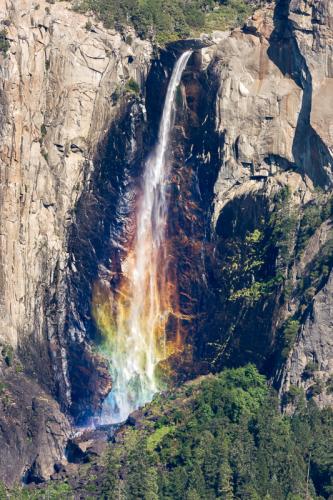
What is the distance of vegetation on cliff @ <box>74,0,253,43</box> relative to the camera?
10494cm

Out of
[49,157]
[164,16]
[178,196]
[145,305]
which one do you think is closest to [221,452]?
[145,305]

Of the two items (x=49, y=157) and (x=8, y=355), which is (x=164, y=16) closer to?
(x=49, y=157)

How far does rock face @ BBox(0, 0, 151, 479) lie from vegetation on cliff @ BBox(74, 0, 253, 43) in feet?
2.31

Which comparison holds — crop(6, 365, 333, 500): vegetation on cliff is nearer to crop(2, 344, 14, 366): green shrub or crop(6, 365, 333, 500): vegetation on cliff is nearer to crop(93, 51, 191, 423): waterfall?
crop(93, 51, 191, 423): waterfall

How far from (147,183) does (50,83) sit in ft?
17.8

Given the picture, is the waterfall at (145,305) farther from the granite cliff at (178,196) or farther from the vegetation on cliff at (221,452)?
the vegetation on cliff at (221,452)

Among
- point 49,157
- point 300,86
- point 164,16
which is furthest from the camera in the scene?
point 164,16

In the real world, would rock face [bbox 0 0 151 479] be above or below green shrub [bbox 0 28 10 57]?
below

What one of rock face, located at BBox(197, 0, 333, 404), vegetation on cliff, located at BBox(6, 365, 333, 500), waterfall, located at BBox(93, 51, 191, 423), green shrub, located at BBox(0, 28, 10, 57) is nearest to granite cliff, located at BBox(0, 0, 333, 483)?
rock face, located at BBox(197, 0, 333, 404)

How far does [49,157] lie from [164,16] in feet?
23.8

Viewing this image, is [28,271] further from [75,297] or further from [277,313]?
[277,313]

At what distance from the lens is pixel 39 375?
339 ft

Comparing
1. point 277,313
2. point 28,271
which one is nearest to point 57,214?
point 28,271

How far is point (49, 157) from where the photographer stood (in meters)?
104
